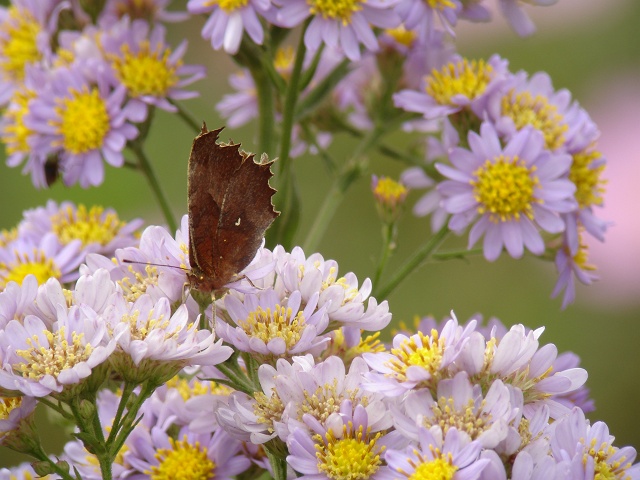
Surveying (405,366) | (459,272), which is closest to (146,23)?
(405,366)

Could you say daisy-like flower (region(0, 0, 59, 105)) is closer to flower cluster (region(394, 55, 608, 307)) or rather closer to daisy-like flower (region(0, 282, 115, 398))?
flower cluster (region(394, 55, 608, 307))

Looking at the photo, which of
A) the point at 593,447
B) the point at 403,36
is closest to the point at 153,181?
the point at 403,36

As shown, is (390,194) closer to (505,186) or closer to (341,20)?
A: (505,186)

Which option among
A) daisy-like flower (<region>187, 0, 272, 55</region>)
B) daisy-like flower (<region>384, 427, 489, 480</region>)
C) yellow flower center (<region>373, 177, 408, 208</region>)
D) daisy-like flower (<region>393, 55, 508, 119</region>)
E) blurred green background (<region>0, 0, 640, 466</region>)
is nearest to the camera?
daisy-like flower (<region>384, 427, 489, 480</region>)

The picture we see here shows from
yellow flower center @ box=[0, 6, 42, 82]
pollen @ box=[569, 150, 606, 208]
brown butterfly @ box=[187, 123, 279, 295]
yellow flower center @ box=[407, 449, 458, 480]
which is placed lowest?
yellow flower center @ box=[407, 449, 458, 480]

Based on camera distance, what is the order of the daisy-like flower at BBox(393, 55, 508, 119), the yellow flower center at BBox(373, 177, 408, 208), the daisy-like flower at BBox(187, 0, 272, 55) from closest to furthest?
the daisy-like flower at BBox(187, 0, 272, 55)
the daisy-like flower at BBox(393, 55, 508, 119)
the yellow flower center at BBox(373, 177, 408, 208)

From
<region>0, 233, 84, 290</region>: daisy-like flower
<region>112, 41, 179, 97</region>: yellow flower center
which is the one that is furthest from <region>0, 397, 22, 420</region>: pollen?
<region>112, 41, 179, 97</region>: yellow flower center

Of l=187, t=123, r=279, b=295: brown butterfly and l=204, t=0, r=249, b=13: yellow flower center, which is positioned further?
l=204, t=0, r=249, b=13: yellow flower center
